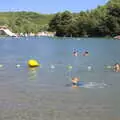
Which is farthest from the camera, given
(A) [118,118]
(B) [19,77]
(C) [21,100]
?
(B) [19,77]

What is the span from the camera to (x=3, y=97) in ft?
81.0

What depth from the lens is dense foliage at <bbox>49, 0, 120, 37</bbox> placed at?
172375 mm

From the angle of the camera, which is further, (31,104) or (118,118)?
(31,104)

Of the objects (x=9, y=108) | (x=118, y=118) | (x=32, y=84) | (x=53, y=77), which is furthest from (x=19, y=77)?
(x=118, y=118)

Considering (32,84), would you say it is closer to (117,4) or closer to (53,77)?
(53,77)

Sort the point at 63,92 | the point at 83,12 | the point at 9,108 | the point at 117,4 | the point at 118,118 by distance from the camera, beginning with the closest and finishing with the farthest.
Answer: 1. the point at 118,118
2. the point at 9,108
3. the point at 63,92
4. the point at 117,4
5. the point at 83,12

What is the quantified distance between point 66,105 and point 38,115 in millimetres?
2721

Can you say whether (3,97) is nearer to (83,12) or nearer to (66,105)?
(66,105)

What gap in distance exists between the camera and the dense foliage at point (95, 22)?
172375mm

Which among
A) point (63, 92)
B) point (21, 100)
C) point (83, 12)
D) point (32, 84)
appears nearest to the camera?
point (21, 100)

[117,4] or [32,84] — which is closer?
[32,84]

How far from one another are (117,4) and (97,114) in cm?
16140

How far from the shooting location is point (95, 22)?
17812 centimetres

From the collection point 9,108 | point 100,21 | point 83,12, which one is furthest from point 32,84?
point 83,12
